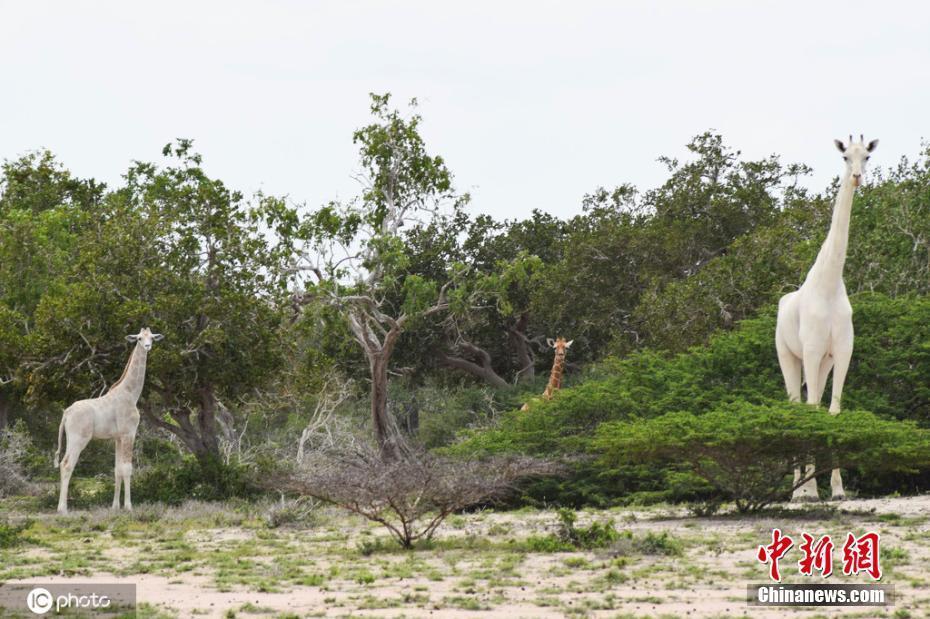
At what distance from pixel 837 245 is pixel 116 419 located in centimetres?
1071

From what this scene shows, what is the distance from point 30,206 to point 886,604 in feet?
88.0

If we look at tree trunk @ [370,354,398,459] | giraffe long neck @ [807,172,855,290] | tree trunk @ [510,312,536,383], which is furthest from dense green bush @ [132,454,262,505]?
tree trunk @ [510,312,536,383]

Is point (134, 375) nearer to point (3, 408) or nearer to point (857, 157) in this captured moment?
point (3, 408)

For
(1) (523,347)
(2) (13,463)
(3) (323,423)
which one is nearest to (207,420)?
(2) (13,463)

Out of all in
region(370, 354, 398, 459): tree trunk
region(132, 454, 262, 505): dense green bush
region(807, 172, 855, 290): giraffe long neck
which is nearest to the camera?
region(807, 172, 855, 290): giraffe long neck

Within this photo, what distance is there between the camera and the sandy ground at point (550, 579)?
10359 millimetres

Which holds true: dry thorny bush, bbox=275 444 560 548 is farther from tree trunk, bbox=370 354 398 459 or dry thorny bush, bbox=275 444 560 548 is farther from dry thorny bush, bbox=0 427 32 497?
tree trunk, bbox=370 354 398 459

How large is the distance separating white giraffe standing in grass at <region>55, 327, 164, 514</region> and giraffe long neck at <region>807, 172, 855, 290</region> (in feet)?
31.6

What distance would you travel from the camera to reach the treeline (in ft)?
74.1

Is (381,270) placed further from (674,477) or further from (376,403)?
(674,477)

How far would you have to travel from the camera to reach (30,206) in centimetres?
3278

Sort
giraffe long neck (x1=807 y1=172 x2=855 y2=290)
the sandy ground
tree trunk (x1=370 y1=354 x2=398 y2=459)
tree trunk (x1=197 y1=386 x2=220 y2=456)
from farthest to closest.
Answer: tree trunk (x1=370 y1=354 x2=398 y2=459) < tree trunk (x1=197 y1=386 x2=220 y2=456) < giraffe long neck (x1=807 y1=172 x2=855 y2=290) < the sandy ground

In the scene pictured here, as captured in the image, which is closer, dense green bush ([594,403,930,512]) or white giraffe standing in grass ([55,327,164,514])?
dense green bush ([594,403,930,512])

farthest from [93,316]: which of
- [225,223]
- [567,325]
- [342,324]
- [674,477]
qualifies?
[567,325]
